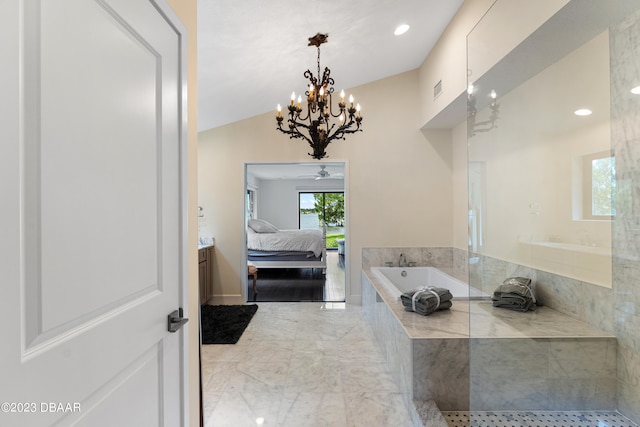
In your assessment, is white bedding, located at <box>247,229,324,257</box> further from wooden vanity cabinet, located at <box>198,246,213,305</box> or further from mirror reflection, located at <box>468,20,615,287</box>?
mirror reflection, located at <box>468,20,615,287</box>

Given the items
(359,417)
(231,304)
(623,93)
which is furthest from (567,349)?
(231,304)

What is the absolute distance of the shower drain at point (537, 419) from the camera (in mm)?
1643

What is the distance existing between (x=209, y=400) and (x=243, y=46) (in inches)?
105

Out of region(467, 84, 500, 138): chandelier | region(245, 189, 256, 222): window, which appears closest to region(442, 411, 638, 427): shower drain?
region(467, 84, 500, 138): chandelier

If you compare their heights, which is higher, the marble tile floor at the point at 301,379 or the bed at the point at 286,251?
the bed at the point at 286,251

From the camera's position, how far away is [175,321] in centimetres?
108

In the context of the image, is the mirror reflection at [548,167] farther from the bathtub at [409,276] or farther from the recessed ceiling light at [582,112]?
the bathtub at [409,276]

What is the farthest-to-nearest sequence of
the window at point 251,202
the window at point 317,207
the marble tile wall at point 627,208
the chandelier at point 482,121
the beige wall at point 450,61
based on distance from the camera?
1. the window at point 317,207
2. the window at point 251,202
3. the beige wall at point 450,61
4. the chandelier at point 482,121
5. the marble tile wall at point 627,208

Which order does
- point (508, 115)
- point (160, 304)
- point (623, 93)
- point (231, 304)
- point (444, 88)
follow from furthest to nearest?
point (231, 304), point (444, 88), point (508, 115), point (623, 93), point (160, 304)

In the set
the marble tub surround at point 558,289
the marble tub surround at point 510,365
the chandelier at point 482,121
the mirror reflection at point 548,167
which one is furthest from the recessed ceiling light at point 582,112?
the marble tub surround at point 510,365

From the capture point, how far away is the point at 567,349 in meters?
1.82

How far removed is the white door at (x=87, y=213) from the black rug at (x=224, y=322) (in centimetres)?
194

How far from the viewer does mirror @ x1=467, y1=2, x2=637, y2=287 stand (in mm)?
1787

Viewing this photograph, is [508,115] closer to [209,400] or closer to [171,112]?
[171,112]
